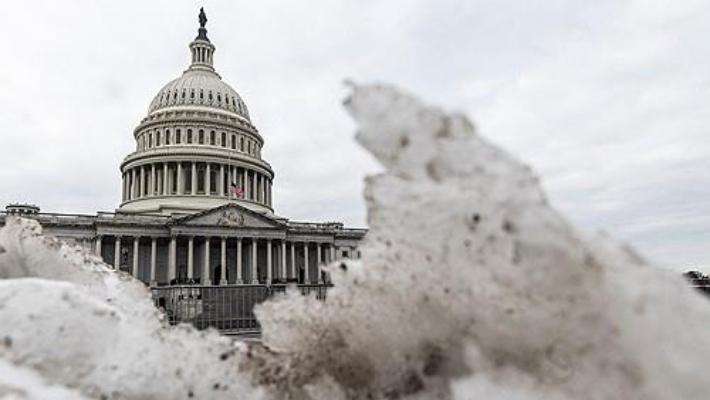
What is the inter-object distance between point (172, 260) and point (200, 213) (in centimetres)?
510

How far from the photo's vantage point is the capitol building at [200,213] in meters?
48.5

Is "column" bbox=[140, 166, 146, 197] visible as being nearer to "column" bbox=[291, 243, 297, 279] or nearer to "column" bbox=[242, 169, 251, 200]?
"column" bbox=[242, 169, 251, 200]

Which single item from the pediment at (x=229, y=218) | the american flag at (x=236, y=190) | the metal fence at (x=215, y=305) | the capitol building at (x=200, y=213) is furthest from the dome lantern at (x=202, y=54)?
the metal fence at (x=215, y=305)

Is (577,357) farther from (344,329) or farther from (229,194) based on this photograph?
(229,194)

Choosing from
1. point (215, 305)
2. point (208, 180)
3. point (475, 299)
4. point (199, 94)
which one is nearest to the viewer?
point (475, 299)

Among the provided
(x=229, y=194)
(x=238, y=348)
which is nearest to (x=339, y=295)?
(x=238, y=348)

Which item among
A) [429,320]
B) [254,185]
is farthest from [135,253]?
[429,320]

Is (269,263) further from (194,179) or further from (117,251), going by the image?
(117,251)

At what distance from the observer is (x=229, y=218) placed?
5069 cm

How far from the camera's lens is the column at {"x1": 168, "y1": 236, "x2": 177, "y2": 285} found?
48.7 meters

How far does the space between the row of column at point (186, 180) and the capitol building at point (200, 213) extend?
0.11 meters

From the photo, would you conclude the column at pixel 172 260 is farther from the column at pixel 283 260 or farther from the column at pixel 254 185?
the column at pixel 254 185

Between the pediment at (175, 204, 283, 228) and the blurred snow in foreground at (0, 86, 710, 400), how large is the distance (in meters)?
49.3

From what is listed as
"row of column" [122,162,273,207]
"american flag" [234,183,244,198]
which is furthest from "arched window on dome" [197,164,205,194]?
"american flag" [234,183,244,198]
